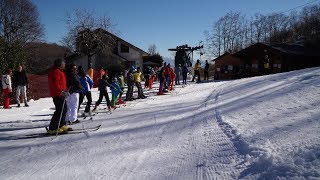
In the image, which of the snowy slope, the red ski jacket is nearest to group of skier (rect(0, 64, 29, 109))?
the snowy slope

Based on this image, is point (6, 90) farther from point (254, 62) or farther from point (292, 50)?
point (292, 50)

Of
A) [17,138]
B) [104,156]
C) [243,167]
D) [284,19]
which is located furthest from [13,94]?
[284,19]

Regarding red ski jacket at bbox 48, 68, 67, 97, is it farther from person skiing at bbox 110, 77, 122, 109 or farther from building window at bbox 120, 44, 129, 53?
building window at bbox 120, 44, 129, 53

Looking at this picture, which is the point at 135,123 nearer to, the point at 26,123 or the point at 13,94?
the point at 26,123

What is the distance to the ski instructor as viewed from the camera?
8750 mm

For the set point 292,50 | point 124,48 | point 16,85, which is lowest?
point 16,85

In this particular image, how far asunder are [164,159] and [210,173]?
1.18 metres

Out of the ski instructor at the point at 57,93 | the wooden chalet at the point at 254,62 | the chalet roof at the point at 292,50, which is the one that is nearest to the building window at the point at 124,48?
the wooden chalet at the point at 254,62

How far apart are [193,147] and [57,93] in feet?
13.2

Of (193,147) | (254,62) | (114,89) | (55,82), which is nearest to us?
(193,147)

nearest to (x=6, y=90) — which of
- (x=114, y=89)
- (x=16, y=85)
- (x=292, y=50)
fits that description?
(x=16, y=85)

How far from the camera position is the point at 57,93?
8758 mm

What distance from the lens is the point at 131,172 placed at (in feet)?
18.0

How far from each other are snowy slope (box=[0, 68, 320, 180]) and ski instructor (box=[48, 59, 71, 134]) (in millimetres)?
440
